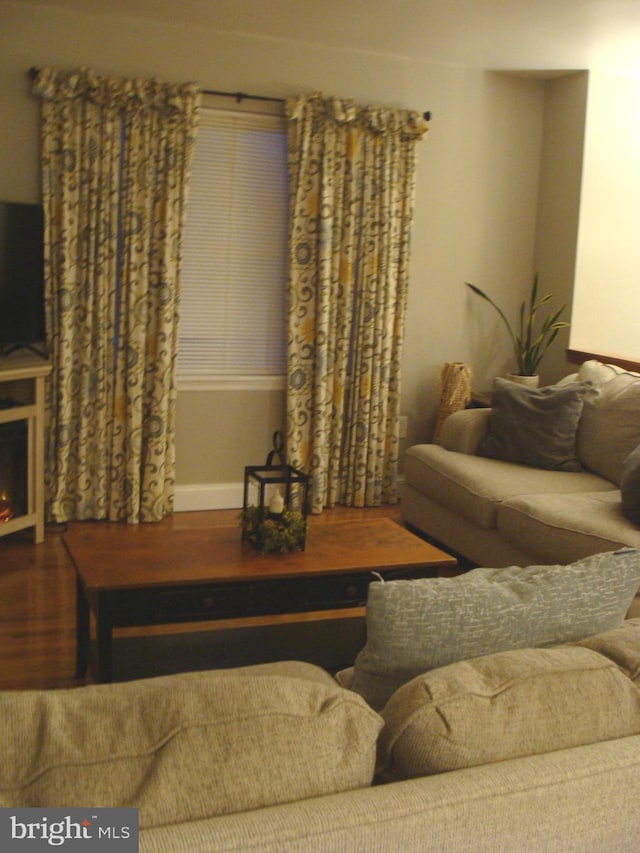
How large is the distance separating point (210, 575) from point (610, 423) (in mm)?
2367

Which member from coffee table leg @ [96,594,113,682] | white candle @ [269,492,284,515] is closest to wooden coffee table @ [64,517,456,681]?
coffee table leg @ [96,594,113,682]

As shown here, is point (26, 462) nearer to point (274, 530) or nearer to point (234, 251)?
point (234, 251)

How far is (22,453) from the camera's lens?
173 inches

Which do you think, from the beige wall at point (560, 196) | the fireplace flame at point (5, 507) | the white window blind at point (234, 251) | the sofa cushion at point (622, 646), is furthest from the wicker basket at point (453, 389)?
the sofa cushion at point (622, 646)

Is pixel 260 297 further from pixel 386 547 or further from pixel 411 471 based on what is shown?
pixel 386 547

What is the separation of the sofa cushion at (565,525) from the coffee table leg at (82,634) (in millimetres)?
1787

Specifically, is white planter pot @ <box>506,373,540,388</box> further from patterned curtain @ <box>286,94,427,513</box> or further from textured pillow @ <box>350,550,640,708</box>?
textured pillow @ <box>350,550,640,708</box>

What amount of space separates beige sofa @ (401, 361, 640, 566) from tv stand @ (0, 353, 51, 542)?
189 centimetres

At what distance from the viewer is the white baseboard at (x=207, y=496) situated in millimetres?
5145

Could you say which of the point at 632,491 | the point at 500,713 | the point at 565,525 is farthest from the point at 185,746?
the point at 632,491

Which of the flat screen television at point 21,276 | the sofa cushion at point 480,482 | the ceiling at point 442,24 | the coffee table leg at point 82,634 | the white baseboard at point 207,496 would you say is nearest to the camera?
the coffee table leg at point 82,634

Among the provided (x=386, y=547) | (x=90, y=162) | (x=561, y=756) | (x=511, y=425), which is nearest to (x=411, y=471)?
(x=511, y=425)

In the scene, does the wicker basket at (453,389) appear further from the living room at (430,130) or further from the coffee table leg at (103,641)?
the coffee table leg at (103,641)

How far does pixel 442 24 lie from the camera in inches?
177
